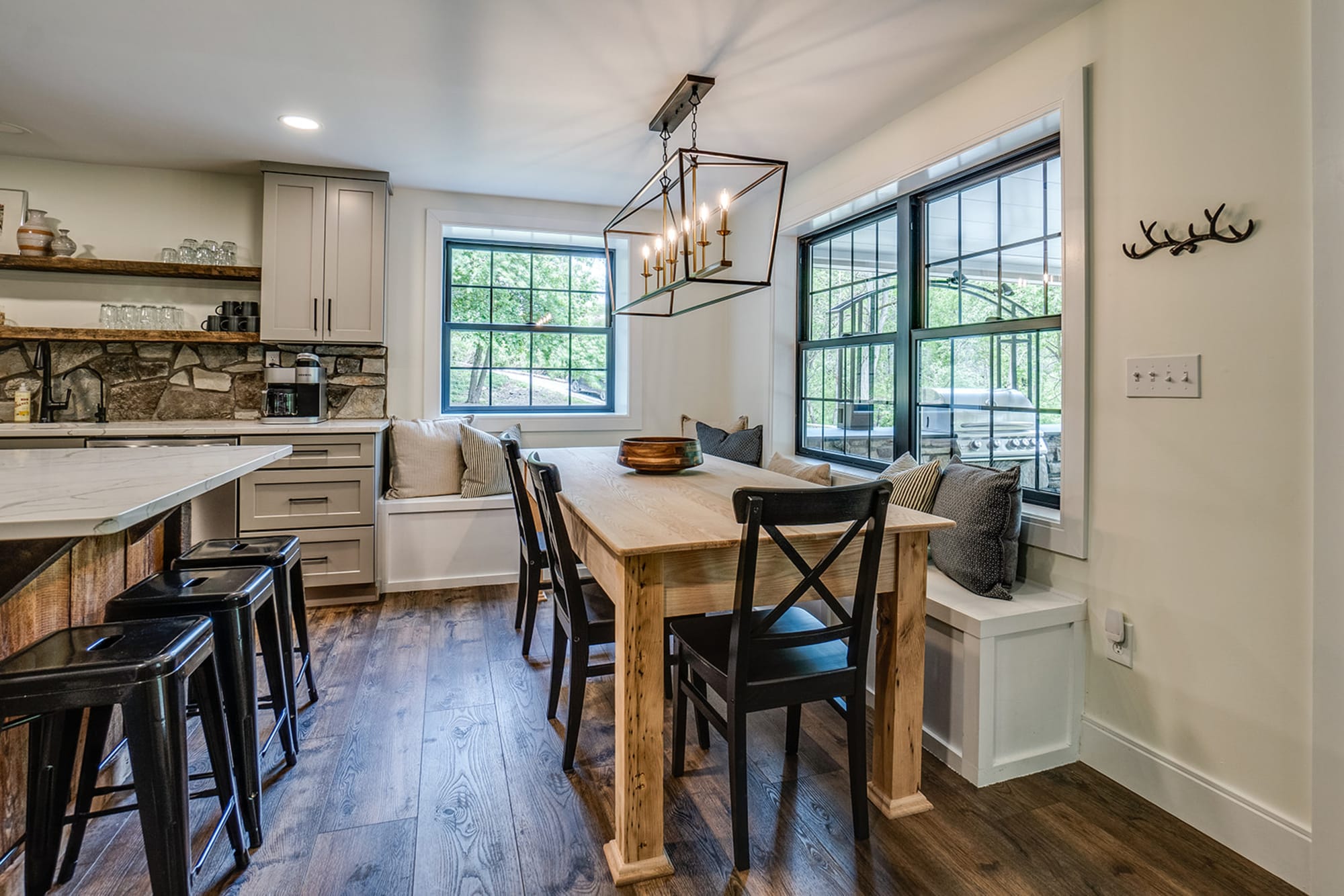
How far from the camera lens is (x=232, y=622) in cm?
164

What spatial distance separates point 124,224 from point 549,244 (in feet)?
7.88

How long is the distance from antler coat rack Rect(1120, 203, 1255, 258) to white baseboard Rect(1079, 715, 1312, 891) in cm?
142

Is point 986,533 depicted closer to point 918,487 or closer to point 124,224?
point 918,487

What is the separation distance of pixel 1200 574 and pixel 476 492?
3350mm

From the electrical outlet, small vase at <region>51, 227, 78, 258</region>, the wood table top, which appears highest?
small vase at <region>51, 227, 78, 258</region>

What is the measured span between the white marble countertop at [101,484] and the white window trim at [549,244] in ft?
6.53

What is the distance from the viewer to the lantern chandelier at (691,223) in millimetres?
2662

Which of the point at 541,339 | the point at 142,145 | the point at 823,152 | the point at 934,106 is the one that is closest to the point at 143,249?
the point at 142,145

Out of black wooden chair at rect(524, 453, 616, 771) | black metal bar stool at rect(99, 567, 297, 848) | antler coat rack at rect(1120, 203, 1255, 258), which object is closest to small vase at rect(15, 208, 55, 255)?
black metal bar stool at rect(99, 567, 297, 848)

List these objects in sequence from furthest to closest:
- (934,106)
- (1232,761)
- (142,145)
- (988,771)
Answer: (142,145)
(934,106)
(988,771)
(1232,761)

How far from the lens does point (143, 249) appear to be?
12.7 ft

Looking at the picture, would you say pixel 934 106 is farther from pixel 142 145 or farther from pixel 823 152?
pixel 142 145

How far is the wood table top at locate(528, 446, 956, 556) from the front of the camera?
1.57 m

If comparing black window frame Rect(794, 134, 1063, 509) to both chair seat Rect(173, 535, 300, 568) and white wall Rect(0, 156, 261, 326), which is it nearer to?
chair seat Rect(173, 535, 300, 568)
